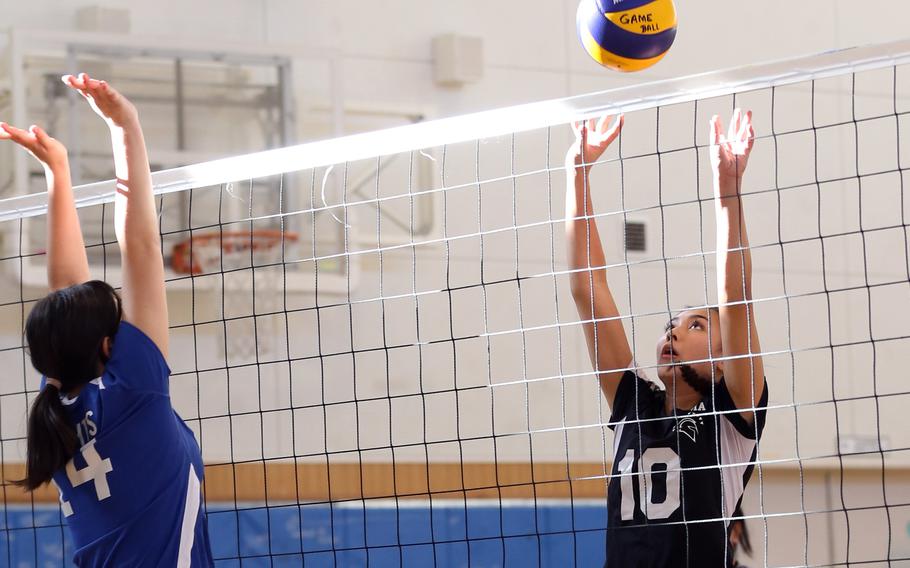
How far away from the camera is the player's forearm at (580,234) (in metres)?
3.03

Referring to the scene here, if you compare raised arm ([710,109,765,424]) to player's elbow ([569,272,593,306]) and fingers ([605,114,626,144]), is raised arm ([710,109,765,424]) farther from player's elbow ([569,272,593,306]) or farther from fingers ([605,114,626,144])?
player's elbow ([569,272,593,306])

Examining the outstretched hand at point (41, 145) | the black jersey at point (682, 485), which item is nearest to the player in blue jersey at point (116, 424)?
the outstretched hand at point (41, 145)

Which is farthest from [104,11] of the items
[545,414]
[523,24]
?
[545,414]

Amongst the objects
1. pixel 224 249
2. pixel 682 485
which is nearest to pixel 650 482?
pixel 682 485

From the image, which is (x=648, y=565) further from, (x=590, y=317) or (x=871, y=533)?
(x=871, y=533)

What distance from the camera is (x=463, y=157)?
7.75m

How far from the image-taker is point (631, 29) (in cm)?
312

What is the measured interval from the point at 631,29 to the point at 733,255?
2.44 ft

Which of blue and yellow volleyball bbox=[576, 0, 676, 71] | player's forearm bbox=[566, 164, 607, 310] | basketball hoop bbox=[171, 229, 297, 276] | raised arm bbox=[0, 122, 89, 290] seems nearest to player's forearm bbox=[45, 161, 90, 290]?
raised arm bbox=[0, 122, 89, 290]

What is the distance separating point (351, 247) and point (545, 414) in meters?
1.70

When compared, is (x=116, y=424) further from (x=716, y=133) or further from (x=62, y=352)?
(x=716, y=133)

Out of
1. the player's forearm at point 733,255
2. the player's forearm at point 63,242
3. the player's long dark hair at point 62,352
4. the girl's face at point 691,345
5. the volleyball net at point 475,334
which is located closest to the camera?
the player's long dark hair at point 62,352

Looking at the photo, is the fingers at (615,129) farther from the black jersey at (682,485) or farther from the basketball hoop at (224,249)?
the basketball hoop at (224,249)

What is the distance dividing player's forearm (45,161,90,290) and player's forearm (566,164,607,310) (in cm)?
122
